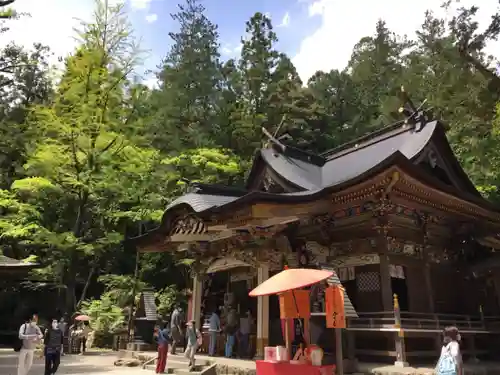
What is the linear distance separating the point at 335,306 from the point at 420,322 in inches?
147

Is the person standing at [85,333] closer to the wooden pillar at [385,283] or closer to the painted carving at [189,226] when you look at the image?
the painted carving at [189,226]

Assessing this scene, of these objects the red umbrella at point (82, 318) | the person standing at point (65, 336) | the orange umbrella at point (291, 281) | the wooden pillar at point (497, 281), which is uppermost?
the wooden pillar at point (497, 281)

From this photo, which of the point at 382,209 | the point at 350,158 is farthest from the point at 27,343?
the point at 350,158

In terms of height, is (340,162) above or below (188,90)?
below

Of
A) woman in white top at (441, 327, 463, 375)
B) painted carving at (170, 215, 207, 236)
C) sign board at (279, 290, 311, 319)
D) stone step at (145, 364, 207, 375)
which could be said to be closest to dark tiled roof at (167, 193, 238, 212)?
painted carving at (170, 215, 207, 236)

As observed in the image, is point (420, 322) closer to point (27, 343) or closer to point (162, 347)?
point (162, 347)

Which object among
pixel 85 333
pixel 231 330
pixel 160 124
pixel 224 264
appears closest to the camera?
pixel 231 330

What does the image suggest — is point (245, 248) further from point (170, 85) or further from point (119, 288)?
point (170, 85)

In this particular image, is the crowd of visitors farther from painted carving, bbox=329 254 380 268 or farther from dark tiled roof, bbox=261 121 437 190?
dark tiled roof, bbox=261 121 437 190

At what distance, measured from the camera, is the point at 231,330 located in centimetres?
1296

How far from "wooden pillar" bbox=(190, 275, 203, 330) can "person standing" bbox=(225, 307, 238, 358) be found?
1.77 m

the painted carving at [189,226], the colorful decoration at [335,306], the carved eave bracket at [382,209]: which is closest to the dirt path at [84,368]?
the painted carving at [189,226]

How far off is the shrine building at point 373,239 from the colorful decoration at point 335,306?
104 centimetres

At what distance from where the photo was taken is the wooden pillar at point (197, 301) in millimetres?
14691
